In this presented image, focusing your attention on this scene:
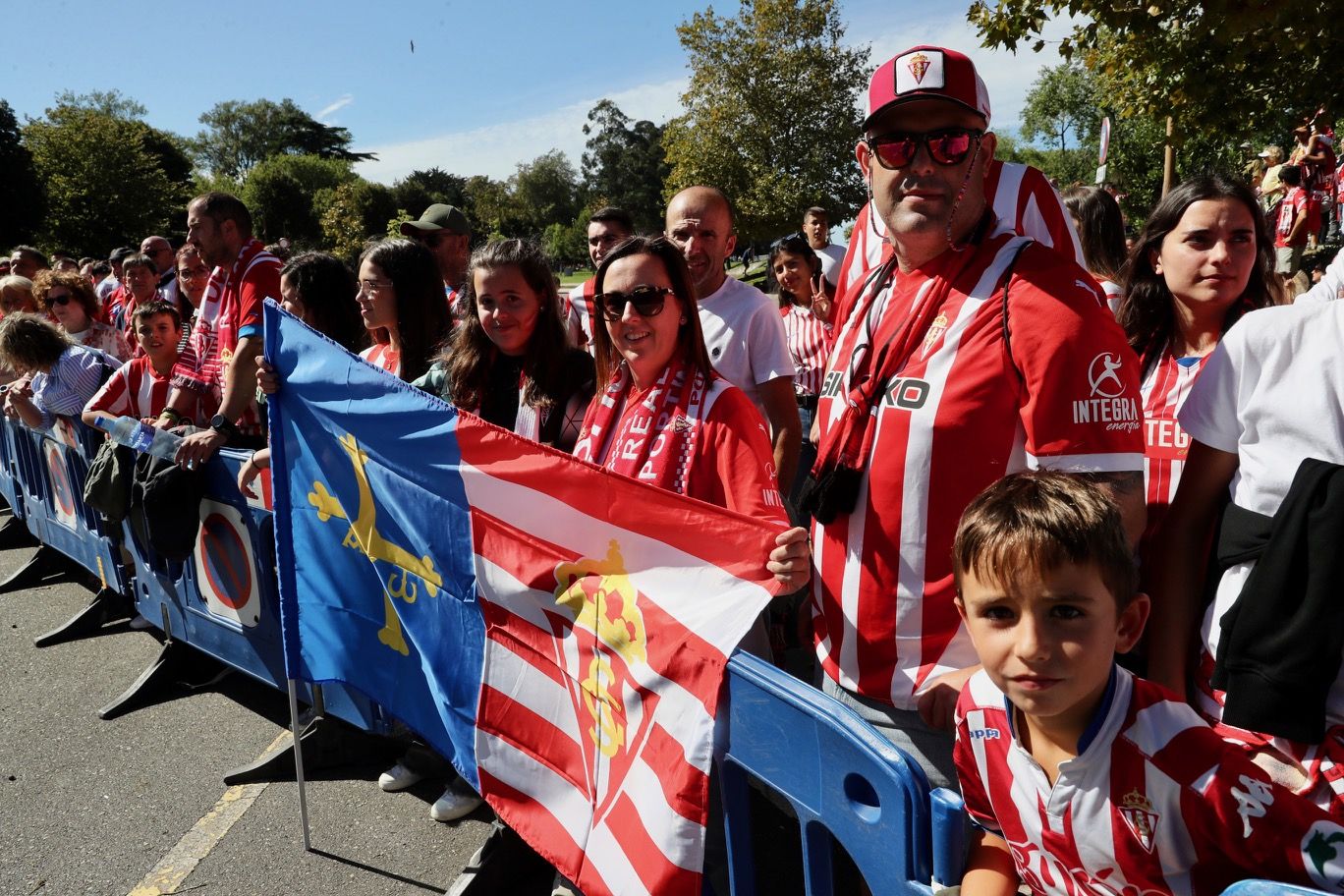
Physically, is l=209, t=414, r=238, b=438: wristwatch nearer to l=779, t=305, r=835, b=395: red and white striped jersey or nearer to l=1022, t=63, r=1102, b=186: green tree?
l=779, t=305, r=835, b=395: red and white striped jersey

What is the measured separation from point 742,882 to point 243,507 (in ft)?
10.1

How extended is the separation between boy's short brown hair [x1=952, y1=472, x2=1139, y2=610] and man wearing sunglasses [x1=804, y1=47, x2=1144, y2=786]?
24cm

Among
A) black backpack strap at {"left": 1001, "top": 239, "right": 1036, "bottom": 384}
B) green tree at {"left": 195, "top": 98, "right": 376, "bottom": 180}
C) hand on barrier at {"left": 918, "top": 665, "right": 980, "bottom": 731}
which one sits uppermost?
green tree at {"left": 195, "top": 98, "right": 376, "bottom": 180}

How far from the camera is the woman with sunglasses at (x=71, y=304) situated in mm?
7480

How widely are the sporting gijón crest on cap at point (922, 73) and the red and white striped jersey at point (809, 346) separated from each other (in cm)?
437

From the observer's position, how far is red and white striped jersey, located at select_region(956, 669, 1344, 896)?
1140 millimetres

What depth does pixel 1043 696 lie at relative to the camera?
132 centimetres

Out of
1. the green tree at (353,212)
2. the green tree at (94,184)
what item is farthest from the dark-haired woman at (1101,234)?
the green tree at (94,184)

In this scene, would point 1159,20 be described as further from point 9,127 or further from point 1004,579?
point 9,127

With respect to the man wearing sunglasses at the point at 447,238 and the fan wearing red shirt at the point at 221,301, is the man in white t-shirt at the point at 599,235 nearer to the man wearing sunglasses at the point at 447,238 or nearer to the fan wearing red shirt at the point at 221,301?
the man wearing sunglasses at the point at 447,238

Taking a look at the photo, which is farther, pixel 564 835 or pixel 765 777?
pixel 564 835

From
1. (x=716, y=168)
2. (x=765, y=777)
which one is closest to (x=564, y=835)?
(x=765, y=777)

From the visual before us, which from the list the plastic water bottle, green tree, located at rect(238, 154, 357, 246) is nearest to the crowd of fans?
the plastic water bottle

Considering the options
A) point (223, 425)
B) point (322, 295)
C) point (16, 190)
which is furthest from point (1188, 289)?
point (16, 190)
